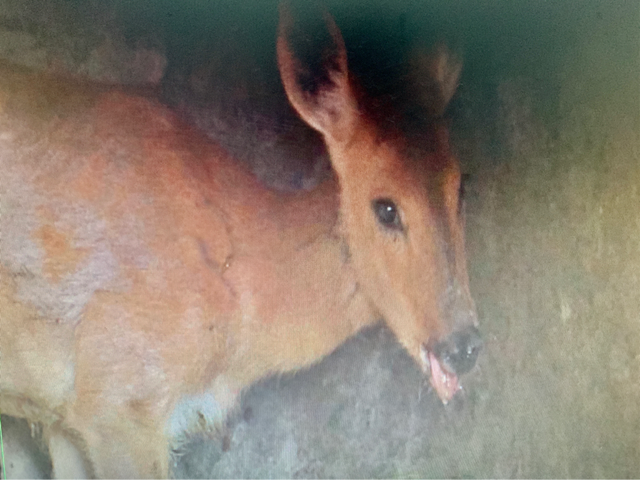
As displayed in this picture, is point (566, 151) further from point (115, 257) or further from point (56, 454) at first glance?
point (56, 454)

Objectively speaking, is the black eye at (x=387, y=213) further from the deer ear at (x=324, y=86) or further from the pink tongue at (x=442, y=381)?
the pink tongue at (x=442, y=381)

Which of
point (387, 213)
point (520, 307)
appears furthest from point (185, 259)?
point (520, 307)

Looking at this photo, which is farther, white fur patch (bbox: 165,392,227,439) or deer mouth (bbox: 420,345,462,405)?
deer mouth (bbox: 420,345,462,405)

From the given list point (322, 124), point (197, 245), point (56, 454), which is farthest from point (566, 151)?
point (56, 454)

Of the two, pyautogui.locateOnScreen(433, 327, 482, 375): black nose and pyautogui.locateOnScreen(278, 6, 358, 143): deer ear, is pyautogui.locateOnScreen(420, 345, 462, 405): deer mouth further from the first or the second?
pyautogui.locateOnScreen(278, 6, 358, 143): deer ear

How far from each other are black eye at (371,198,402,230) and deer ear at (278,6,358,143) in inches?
7.2

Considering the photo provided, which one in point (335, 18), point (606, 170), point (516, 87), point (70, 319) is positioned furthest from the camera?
point (606, 170)

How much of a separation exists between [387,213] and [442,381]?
0.47 metres

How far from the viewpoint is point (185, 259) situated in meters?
1.28

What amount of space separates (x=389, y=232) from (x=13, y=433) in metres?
0.99

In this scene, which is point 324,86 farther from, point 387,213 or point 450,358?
point 450,358

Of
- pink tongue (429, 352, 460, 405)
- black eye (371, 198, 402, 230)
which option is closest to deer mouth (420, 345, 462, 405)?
pink tongue (429, 352, 460, 405)

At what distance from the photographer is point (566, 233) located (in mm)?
1604

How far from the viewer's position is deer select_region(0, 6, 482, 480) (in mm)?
1218
